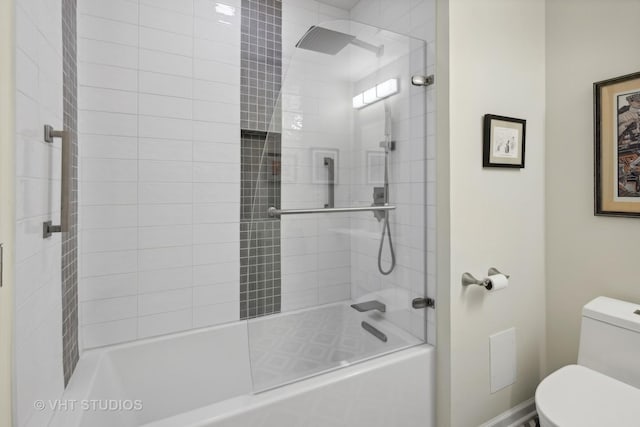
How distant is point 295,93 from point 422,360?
4.74 feet

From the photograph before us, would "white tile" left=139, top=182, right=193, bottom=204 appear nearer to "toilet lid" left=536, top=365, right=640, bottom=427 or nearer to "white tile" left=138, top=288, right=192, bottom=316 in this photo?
"white tile" left=138, top=288, right=192, bottom=316

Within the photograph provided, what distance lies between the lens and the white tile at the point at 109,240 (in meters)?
1.62

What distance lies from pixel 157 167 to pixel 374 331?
1513 millimetres

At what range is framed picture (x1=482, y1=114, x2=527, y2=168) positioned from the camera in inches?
62.1

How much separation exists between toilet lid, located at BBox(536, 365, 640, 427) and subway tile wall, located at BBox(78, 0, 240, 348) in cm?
165

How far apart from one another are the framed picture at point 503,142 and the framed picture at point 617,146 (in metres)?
0.34

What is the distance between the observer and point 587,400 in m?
1.21

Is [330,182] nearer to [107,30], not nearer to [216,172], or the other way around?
[216,172]

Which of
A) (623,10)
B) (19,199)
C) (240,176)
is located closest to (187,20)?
(240,176)

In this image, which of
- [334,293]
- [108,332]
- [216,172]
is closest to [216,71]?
[216,172]

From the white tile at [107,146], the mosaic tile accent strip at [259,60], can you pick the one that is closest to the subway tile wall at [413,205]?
the mosaic tile accent strip at [259,60]

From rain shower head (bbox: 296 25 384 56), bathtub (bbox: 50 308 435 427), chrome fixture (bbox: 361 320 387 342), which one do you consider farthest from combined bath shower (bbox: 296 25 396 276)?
bathtub (bbox: 50 308 435 427)

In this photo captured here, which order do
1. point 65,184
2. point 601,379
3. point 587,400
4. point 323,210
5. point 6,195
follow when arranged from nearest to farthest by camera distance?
point 6,195 → point 65,184 → point 587,400 → point 601,379 → point 323,210

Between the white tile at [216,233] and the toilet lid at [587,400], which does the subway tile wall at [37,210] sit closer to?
the white tile at [216,233]
